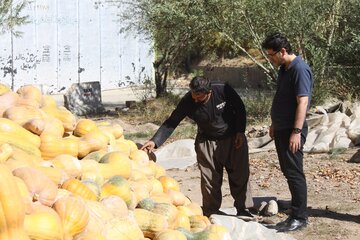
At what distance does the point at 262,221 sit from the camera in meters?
A: 6.63

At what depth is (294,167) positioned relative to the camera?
5.98m

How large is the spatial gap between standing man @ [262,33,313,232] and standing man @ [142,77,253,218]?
38cm

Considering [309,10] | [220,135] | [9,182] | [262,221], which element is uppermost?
[309,10]

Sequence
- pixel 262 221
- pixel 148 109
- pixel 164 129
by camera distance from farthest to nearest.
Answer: pixel 148 109
pixel 262 221
pixel 164 129

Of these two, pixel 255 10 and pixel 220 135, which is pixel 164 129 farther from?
pixel 255 10

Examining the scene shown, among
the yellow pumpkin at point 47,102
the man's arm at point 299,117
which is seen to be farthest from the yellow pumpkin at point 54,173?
the man's arm at point 299,117

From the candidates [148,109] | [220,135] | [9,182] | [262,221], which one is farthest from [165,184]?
[148,109]

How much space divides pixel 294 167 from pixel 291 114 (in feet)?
1.65

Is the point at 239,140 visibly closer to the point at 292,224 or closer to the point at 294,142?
the point at 294,142

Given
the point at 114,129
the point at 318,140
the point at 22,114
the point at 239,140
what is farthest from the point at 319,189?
the point at 22,114

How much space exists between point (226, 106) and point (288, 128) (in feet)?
2.07

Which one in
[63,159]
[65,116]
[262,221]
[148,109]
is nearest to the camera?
[63,159]

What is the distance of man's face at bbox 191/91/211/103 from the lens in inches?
231

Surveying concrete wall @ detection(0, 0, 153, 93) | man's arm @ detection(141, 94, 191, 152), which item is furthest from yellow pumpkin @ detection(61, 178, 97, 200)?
concrete wall @ detection(0, 0, 153, 93)
